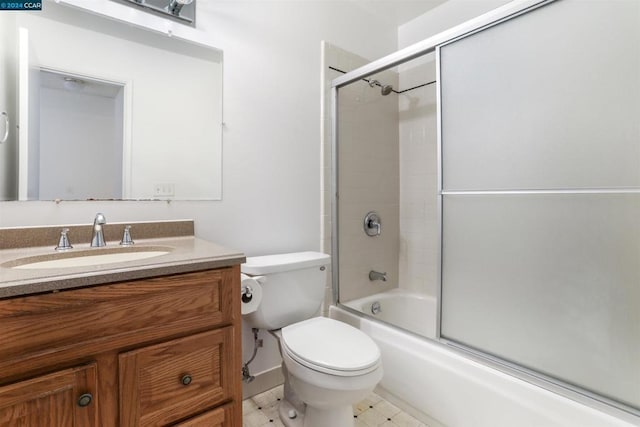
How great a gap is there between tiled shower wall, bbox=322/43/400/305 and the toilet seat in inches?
23.3

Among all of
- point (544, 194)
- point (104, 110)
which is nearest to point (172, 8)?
point (104, 110)

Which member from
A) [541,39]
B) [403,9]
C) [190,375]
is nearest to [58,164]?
[190,375]

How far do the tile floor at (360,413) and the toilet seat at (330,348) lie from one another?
0.47 metres

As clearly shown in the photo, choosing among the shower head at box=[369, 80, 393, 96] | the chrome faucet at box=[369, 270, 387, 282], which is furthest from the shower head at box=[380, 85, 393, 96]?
the chrome faucet at box=[369, 270, 387, 282]

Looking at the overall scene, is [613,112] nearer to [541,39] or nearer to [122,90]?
[541,39]

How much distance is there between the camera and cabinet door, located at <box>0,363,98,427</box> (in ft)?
2.22

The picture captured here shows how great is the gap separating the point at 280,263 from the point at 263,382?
738mm

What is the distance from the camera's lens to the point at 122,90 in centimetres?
133

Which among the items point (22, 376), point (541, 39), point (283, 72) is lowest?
point (22, 376)

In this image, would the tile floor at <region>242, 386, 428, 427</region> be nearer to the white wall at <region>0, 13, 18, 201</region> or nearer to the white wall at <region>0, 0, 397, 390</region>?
the white wall at <region>0, 0, 397, 390</region>

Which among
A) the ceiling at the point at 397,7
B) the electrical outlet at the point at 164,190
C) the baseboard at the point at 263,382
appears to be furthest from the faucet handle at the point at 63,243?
the ceiling at the point at 397,7

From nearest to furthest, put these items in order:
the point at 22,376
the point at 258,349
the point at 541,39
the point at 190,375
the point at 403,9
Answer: the point at 22,376, the point at 190,375, the point at 541,39, the point at 258,349, the point at 403,9

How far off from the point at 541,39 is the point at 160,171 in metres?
1.62

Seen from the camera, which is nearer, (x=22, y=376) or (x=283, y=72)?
(x=22, y=376)
